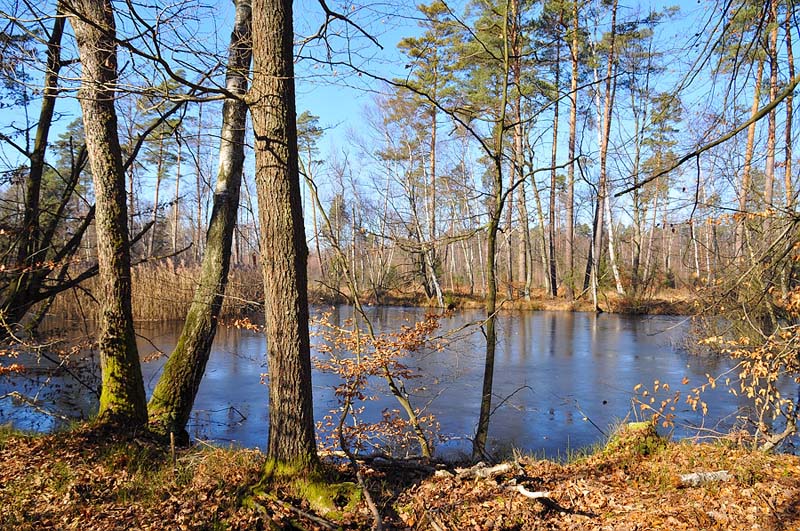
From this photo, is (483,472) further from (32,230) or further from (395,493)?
(32,230)

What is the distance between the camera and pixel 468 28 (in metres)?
4.41

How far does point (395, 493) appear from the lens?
11.8 ft

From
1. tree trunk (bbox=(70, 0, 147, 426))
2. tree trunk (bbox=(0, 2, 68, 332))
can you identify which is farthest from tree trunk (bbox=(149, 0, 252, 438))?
tree trunk (bbox=(0, 2, 68, 332))

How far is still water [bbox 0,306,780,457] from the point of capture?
655 cm

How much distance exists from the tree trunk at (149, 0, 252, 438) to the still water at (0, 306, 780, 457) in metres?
0.40

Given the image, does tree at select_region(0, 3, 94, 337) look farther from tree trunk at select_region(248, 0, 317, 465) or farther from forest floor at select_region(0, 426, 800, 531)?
tree trunk at select_region(248, 0, 317, 465)

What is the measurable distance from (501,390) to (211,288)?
503cm

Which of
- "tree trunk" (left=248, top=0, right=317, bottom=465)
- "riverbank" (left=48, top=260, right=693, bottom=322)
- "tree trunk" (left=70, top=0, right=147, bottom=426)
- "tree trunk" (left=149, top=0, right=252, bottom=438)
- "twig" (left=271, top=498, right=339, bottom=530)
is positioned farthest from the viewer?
"riverbank" (left=48, top=260, right=693, bottom=322)

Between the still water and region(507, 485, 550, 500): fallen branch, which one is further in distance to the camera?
the still water

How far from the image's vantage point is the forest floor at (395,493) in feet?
10.2

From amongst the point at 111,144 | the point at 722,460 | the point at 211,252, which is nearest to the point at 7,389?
the point at 211,252

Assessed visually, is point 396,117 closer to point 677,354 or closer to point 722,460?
point 677,354

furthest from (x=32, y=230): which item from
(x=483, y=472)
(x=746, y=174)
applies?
(x=746, y=174)

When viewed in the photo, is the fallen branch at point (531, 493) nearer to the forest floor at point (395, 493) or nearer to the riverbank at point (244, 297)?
the forest floor at point (395, 493)
